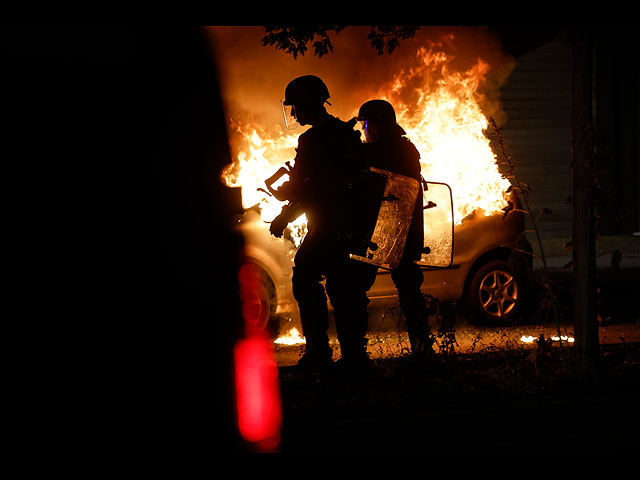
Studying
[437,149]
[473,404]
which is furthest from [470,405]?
[437,149]

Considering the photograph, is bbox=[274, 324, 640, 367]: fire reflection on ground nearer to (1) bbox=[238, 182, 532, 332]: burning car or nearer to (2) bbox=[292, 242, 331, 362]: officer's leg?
→ (1) bbox=[238, 182, 532, 332]: burning car

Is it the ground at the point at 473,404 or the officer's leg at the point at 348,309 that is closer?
the ground at the point at 473,404

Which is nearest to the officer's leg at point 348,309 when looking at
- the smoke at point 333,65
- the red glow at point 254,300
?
the red glow at point 254,300

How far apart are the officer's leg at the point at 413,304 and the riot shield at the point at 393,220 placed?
0.64 feet

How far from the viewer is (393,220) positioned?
595cm

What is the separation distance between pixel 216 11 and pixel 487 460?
10.9 feet

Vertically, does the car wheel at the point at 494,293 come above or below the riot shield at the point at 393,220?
below

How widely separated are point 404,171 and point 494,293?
3056 mm

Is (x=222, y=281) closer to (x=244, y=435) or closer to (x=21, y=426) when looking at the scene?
(x=244, y=435)

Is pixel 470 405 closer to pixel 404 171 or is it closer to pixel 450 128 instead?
pixel 404 171

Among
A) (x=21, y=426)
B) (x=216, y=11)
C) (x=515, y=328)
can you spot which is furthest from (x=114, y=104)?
(x=515, y=328)

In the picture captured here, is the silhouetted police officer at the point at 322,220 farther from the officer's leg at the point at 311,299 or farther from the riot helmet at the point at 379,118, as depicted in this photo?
the riot helmet at the point at 379,118

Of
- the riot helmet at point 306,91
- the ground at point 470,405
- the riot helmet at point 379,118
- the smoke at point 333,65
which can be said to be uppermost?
the smoke at point 333,65

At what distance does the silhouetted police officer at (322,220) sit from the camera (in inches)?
221
